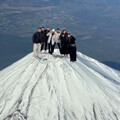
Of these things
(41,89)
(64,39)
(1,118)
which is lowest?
(1,118)

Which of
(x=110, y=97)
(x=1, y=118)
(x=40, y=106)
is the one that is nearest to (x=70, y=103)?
(x=40, y=106)

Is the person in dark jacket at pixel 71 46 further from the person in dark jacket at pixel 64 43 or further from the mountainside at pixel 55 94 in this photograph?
the mountainside at pixel 55 94

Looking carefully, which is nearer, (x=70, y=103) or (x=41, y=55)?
(x=70, y=103)

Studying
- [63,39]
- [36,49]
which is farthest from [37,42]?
[63,39]

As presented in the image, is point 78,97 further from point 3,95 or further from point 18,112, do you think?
point 3,95

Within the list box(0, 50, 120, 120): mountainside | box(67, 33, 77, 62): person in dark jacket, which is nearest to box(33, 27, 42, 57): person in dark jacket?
box(0, 50, 120, 120): mountainside

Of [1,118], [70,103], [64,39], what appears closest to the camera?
[1,118]

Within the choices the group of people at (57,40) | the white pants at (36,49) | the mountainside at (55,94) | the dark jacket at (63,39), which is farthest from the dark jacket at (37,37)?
the dark jacket at (63,39)

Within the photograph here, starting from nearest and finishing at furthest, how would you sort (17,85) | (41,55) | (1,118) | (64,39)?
(1,118)
(17,85)
(64,39)
(41,55)
